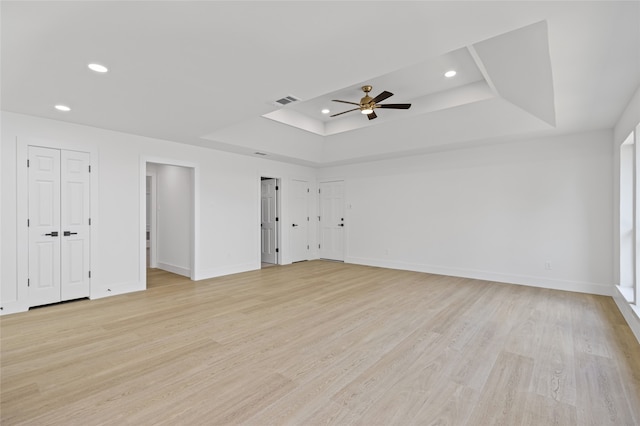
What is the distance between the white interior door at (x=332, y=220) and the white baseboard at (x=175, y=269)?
139 inches

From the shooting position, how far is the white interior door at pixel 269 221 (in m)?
7.43

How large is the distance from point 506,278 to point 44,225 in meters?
7.32

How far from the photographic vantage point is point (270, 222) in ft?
24.8

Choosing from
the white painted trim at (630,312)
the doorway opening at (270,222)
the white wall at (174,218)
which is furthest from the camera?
the doorway opening at (270,222)

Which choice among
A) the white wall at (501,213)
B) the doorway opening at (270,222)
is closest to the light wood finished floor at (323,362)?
the white wall at (501,213)

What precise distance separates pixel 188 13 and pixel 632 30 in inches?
118

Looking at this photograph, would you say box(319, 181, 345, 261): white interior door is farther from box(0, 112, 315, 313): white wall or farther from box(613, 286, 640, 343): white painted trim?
box(613, 286, 640, 343): white painted trim

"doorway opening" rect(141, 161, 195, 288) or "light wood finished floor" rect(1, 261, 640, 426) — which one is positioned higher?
"doorway opening" rect(141, 161, 195, 288)

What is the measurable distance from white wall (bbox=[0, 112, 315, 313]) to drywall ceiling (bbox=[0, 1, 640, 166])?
302 mm

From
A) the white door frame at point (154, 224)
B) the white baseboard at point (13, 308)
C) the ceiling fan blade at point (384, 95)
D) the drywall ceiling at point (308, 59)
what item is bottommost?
the white baseboard at point (13, 308)

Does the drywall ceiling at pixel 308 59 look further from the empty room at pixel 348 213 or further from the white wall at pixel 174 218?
the white wall at pixel 174 218

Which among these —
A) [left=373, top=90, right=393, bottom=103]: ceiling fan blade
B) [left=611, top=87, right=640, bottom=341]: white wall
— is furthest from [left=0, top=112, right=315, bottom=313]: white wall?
[left=611, top=87, right=640, bottom=341]: white wall

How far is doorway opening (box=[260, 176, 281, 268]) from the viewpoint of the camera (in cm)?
737

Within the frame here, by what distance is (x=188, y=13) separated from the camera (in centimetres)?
192
